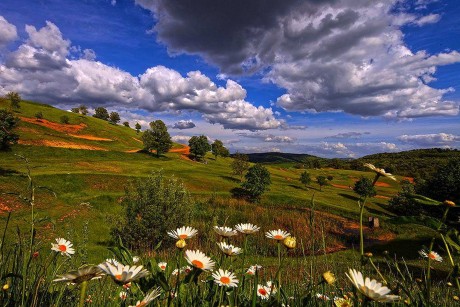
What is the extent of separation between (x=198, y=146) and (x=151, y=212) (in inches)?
2754

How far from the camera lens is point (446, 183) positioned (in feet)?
129

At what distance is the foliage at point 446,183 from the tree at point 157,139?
194ft

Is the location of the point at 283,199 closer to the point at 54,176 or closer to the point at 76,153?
the point at 54,176

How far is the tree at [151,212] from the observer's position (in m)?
21.7

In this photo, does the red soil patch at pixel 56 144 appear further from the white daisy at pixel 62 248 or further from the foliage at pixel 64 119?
the white daisy at pixel 62 248

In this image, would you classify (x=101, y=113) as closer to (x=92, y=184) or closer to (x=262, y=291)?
(x=92, y=184)

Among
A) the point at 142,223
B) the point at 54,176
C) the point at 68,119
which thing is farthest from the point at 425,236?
the point at 68,119

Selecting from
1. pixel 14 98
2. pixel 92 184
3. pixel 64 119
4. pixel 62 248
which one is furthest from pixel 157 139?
pixel 62 248

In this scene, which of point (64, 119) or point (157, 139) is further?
point (64, 119)

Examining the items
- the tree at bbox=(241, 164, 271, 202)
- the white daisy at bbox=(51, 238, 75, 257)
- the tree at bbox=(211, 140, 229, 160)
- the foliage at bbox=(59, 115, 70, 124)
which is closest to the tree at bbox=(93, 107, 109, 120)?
the foliage at bbox=(59, 115, 70, 124)

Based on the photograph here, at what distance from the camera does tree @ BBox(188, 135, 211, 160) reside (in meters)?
91.6

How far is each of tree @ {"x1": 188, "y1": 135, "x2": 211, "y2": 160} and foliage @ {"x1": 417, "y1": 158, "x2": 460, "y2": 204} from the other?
6222cm

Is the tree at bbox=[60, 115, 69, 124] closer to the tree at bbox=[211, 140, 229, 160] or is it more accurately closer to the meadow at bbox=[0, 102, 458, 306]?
the meadow at bbox=[0, 102, 458, 306]

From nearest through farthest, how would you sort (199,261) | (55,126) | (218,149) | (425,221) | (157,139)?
(425,221) < (199,261) < (157,139) < (55,126) < (218,149)
